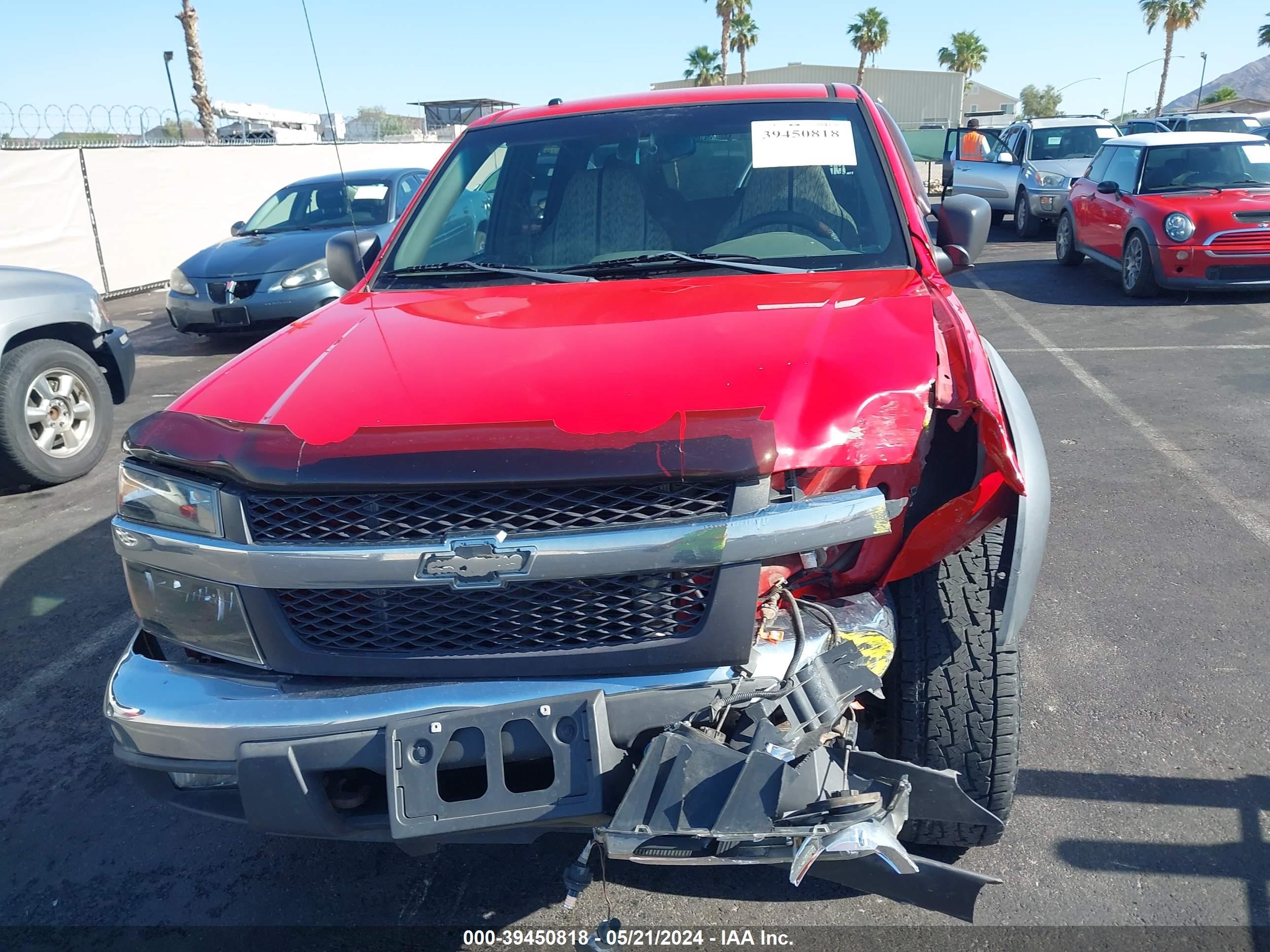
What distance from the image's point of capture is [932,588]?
7.46 ft

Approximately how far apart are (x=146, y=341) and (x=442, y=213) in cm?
829

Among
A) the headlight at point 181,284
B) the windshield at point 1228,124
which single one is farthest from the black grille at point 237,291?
the windshield at point 1228,124

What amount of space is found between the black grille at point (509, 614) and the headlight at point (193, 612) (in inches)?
5.0

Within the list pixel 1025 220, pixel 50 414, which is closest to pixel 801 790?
pixel 50 414

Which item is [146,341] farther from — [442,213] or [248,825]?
[248,825]

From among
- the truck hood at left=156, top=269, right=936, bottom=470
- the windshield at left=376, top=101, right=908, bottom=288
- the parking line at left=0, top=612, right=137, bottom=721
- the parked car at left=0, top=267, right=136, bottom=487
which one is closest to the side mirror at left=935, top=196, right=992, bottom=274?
the windshield at left=376, top=101, right=908, bottom=288

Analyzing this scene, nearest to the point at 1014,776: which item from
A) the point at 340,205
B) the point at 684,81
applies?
the point at 340,205

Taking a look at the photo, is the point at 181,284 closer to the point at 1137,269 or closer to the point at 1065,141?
the point at 1137,269

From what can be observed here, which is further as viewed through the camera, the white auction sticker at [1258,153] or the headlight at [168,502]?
the white auction sticker at [1258,153]

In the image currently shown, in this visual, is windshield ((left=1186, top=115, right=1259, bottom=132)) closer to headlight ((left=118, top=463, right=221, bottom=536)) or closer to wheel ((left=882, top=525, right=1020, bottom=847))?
wheel ((left=882, top=525, right=1020, bottom=847))

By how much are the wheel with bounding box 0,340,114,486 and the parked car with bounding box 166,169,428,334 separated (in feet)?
8.91

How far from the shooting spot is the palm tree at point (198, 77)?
68.2 ft

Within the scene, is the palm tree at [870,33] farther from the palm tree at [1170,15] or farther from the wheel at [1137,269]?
the wheel at [1137,269]

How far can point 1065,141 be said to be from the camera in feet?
48.9
